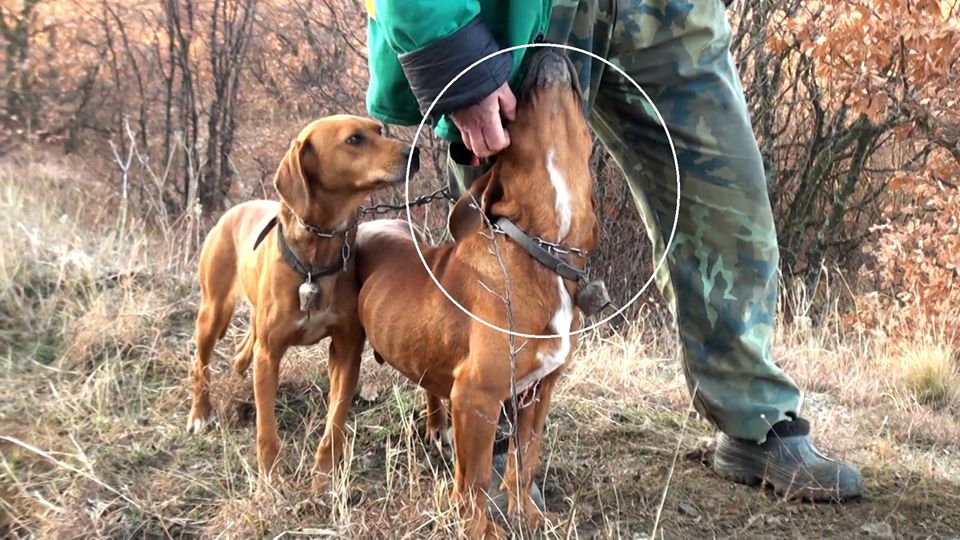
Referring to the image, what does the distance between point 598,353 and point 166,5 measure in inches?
281

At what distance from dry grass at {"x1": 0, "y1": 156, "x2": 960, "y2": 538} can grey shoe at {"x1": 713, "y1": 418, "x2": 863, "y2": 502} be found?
0.19 feet

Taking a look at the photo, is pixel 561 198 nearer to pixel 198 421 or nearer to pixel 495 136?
pixel 495 136

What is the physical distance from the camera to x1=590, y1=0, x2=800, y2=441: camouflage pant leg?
9.40 ft

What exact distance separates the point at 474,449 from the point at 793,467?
1.15 m

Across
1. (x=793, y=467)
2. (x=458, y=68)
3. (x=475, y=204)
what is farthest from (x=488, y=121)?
(x=793, y=467)

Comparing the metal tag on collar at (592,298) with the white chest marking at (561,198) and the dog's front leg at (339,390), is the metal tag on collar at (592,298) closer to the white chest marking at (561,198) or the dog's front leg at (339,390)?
the white chest marking at (561,198)

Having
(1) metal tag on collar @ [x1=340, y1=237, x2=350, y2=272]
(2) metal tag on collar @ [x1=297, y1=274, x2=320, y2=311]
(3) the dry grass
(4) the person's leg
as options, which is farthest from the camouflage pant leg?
(2) metal tag on collar @ [x1=297, y1=274, x2=320, y2=311]

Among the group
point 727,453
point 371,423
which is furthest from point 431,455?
point 727,453

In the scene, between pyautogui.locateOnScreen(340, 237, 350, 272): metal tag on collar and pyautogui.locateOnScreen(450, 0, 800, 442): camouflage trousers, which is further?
pyautogui.locateOnScreen(340, 237, 350, 272): metal tag on collar

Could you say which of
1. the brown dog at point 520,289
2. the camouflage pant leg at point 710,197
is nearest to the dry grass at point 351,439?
the brown dog at point 520,289

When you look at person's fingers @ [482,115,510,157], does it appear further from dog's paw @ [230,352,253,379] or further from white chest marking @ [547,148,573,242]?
dog's paw @ [230,352,253,379]

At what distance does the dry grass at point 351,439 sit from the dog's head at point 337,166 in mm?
869

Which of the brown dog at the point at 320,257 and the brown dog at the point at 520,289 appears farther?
the brown dog at the point at 320,257

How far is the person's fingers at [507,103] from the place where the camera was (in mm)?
2414
